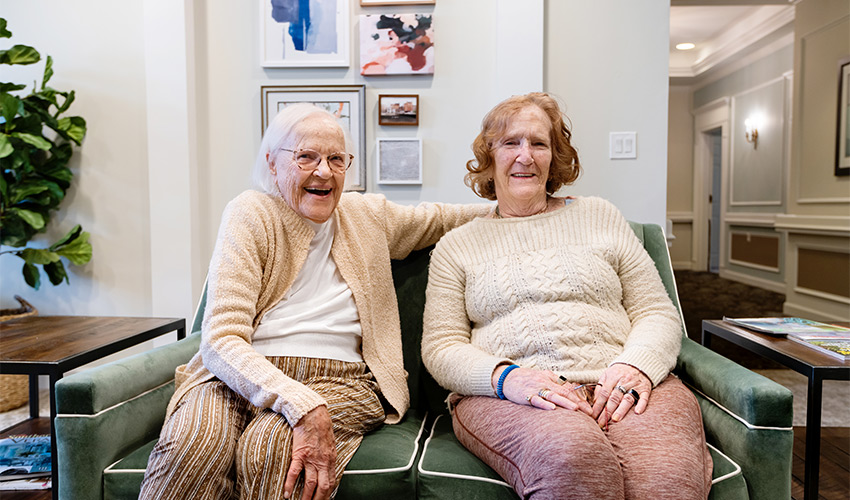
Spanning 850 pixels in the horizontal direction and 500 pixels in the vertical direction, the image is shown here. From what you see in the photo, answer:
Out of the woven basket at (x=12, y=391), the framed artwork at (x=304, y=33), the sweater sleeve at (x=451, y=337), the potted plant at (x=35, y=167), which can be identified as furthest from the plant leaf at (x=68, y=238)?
the sweater sleeve at (x=451, y=337)

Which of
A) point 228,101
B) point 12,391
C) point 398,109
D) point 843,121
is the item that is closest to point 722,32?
point 843,121

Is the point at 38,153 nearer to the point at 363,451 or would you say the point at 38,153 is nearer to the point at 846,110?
the point at 363,451

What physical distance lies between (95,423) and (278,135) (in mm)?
791

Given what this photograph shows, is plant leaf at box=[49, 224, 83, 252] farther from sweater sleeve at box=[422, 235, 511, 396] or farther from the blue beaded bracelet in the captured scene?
the blue beaded bracelet

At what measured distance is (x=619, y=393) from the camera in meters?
1.28

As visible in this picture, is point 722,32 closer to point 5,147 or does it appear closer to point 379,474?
point 5,147

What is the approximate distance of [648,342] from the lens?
4.56ft

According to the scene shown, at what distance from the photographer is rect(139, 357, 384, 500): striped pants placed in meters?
1.14

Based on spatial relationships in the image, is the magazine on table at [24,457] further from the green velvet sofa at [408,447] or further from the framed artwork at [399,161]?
the framed artwork at [399,161]

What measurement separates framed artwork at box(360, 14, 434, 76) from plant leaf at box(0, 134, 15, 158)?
5.30ft

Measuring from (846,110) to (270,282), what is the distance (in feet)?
16.2

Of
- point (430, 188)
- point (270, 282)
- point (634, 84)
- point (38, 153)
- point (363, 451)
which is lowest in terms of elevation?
point (363, 451)

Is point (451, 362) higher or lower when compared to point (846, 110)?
lower

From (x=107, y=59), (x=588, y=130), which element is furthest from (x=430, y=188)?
(x=107, y=59)
